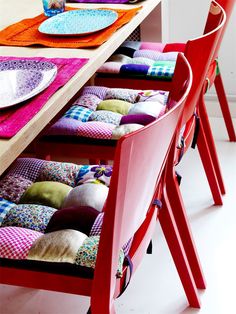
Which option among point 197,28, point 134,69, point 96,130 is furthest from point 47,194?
point 197,28

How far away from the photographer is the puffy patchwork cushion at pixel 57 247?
1.05m

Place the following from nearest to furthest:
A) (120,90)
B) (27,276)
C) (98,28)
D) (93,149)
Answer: (27,276) < (93,149) < (98,28) < (120,90)

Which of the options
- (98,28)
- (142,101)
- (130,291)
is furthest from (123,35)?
(130,291)

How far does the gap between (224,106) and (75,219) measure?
4.64 feet

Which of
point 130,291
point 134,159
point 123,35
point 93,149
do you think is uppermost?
point 134,159

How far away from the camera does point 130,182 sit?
0.84 metres

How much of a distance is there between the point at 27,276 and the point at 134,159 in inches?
15.3

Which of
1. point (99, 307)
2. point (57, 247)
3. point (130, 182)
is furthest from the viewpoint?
point (57, 247)

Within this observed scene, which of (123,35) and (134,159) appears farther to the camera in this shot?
(123,35)

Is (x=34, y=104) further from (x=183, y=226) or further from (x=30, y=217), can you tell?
(x=183, y=226)

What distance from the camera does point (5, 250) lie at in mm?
1078

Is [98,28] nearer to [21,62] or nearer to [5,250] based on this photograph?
[21,62]

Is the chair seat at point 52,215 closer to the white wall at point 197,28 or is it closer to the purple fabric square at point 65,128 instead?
the purple fabric square at point 65,128

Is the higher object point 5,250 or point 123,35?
point 123,35
